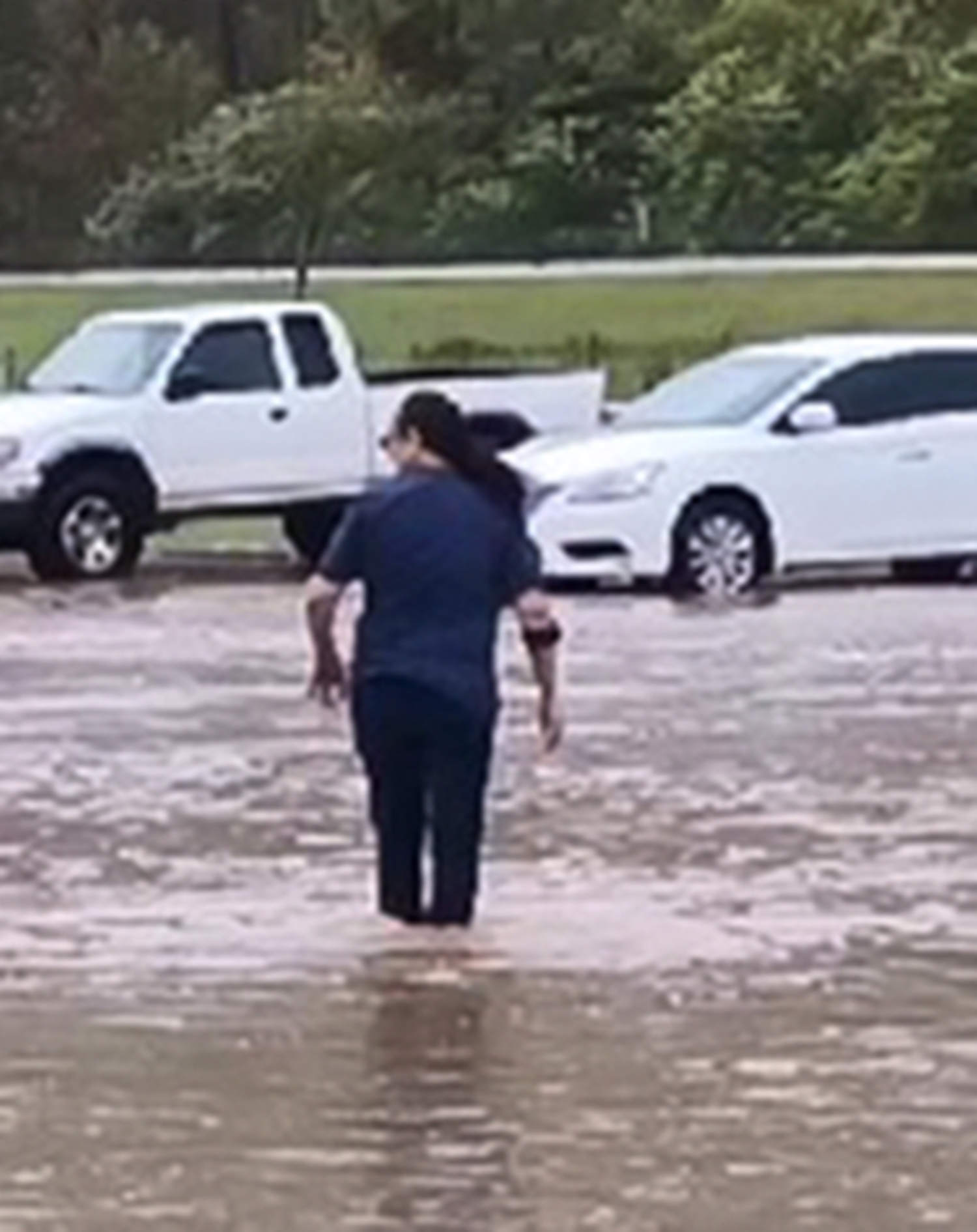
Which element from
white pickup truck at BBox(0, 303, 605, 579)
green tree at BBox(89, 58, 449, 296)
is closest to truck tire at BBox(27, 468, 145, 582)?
white pickup truck at BBox(0, 303, 605, 579)

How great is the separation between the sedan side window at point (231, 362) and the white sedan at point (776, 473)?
2.57 metres

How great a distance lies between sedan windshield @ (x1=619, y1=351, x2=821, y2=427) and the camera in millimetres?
32562

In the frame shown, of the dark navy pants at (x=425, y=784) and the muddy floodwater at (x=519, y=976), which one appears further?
the dark navy pants at (x=425, y=784)

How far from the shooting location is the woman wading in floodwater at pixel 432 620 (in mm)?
14359

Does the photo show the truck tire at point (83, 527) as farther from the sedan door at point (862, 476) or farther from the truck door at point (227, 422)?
the sedan door at point (862, 476)

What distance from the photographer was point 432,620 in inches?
566

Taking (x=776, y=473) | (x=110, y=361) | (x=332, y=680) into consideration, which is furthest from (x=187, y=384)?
(x=332, y=680)

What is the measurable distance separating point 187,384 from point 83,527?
1.49 m

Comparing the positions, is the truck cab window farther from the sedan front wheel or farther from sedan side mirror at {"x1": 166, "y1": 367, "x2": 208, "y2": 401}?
the sedan front wheel

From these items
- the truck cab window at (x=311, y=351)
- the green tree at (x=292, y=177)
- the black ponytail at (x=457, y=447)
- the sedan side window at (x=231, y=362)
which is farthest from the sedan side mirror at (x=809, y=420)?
the green tree at (x=292, y=177)

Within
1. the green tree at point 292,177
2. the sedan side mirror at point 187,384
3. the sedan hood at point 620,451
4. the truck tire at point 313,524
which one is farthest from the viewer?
the green tree at point 292,177

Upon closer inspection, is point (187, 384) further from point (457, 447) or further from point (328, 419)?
point (457, 447)

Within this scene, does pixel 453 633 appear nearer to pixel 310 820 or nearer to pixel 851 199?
pixel 310 820

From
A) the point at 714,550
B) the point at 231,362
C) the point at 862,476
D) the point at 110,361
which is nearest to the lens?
the point at 714,550
